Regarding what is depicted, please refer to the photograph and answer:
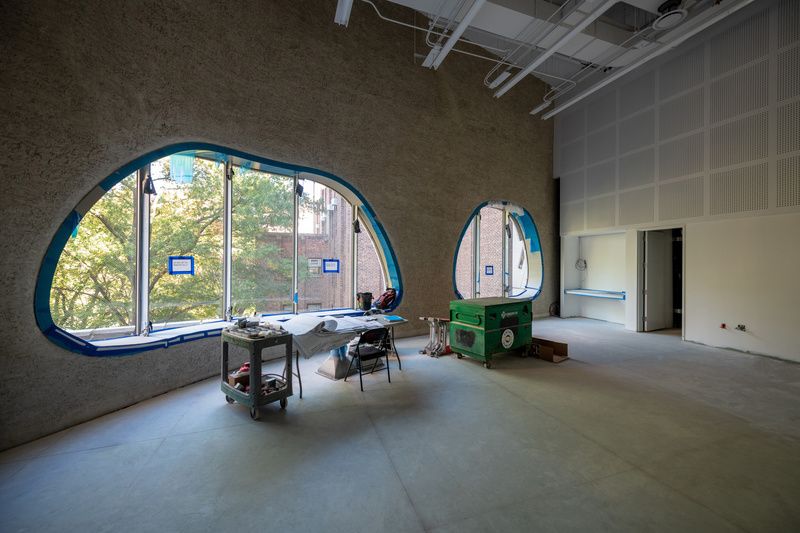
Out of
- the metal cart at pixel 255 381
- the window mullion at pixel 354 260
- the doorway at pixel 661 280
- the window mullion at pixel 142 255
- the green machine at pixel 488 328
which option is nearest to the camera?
the metal cart at pixel 255 381

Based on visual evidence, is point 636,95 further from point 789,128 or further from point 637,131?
point 789,128

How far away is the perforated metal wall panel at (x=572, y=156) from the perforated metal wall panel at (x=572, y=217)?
92 centimetres

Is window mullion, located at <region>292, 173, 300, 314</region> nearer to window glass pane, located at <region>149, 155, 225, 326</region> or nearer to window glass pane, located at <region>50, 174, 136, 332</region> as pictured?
window glass pane, located at <region>149, 155, 225, 326</region>

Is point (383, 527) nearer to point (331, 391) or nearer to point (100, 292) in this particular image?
point (331, 391)

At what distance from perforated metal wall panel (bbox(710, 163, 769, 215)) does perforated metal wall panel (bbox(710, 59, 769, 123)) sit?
962 mm

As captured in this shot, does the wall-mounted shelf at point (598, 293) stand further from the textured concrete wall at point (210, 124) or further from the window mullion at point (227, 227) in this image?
the window mullion at point (227, 227)

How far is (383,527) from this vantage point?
71.9 inches

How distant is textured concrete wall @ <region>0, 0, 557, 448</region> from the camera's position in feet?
8.63

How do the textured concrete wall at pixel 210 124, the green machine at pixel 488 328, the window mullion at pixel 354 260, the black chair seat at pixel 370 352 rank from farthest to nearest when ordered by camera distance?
1. the window mullion at pixel 354 260
2. the green machine at pixel 488 328
3. the black chair seat at pixel 370 352
4. the textured concrete wall at pixel 210 124

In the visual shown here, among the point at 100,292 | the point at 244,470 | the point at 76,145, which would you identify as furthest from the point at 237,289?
the point at 244,470

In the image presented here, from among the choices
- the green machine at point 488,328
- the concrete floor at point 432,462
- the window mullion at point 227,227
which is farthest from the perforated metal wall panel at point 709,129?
the window mullion at point 227,227

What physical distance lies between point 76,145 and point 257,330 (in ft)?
7.33

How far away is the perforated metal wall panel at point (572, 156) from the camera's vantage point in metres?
8.08

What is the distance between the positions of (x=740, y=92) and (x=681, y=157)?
1.14 meters
